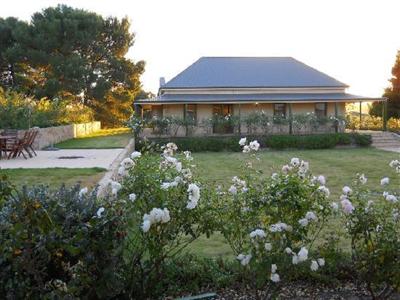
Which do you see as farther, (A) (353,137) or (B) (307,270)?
(A) (353,137)

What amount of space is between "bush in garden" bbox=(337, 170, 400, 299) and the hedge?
21.4m

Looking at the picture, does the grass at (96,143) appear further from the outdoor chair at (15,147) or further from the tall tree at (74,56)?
the tall tree at (74,56)

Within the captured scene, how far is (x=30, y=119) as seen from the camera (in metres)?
23.8

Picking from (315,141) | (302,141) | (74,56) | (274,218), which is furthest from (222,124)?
(274,218)

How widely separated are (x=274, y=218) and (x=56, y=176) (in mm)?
8842

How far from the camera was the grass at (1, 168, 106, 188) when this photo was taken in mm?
10445

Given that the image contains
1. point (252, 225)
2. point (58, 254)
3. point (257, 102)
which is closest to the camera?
point (58, 254)

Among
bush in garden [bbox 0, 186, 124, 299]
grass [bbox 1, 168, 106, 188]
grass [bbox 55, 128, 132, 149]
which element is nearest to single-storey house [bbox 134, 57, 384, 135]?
grass [bbox 55, 128, 132, 149]

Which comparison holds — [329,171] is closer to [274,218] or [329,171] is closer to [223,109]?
[274,218]

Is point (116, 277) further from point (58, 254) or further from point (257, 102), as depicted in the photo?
point (257, 102)

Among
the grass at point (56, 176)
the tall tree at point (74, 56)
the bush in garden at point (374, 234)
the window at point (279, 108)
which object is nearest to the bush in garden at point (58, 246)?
the bush in garden at point (374, 234)

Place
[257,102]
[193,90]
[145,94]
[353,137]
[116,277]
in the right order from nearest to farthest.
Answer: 1. [116,277]
2. [353,137]
3. [257,102]
4. [193,90]
5. [145,94]

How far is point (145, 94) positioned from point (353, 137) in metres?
35.1

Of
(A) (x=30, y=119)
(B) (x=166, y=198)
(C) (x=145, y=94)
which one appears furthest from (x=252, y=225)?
(C) (x=145, y=94)
